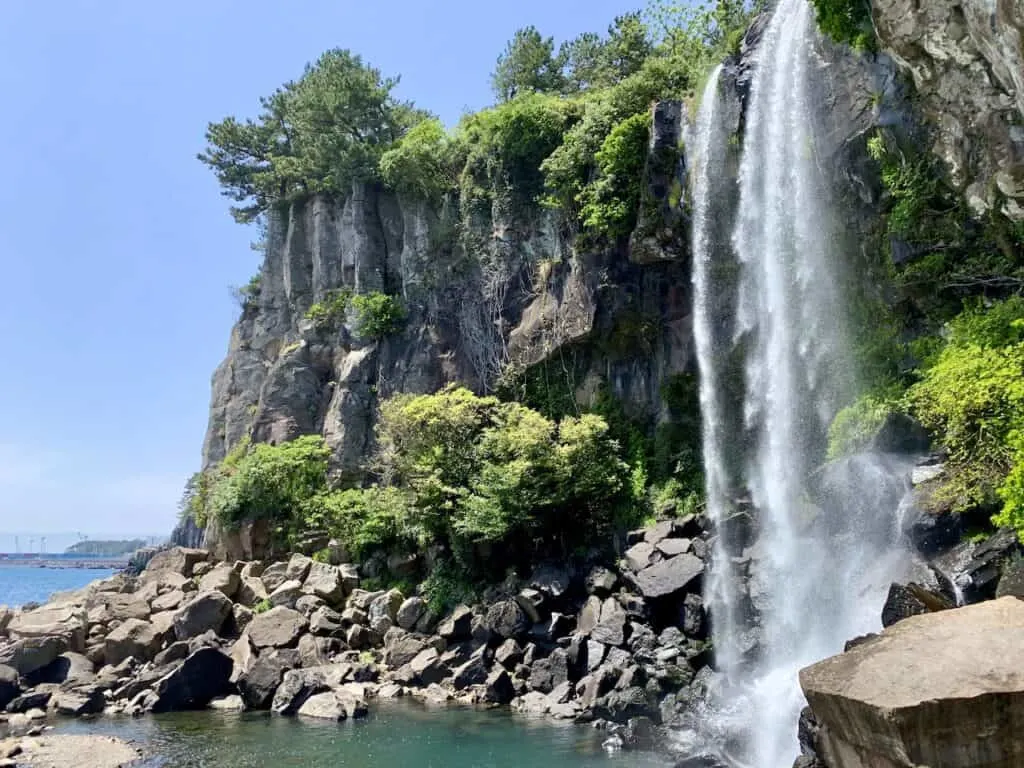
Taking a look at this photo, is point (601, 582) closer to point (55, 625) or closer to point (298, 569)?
point (298, 569)

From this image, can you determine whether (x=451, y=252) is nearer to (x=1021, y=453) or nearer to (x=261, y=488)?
(x=261, y=488)

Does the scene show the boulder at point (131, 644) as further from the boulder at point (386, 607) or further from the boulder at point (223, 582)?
the boulder at point (386, 607)

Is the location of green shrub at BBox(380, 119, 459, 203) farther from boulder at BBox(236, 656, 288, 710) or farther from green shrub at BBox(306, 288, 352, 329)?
boulder at BBox(236, 656, 288, 710)

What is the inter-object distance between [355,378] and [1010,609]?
2611cm

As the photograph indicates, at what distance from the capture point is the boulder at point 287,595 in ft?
75.7

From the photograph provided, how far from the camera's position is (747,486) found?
62.2ft

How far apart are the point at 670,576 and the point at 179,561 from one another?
→ 62.0 feet

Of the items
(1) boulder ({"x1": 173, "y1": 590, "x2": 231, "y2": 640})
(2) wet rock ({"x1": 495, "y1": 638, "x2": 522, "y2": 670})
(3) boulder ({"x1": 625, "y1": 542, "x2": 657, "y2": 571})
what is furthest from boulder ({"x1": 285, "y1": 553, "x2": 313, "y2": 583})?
(3) boulder ({"x1": 625, "y1": 542, "x2": 657, "y2": 571})

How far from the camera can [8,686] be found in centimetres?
1916

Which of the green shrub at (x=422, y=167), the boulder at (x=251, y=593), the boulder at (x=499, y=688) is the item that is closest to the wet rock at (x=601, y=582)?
the boulder at (x=499, y=688)

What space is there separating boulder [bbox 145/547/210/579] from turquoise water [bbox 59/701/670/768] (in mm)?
10510

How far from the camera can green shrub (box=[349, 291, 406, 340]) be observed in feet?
101

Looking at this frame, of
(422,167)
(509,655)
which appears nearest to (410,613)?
(509,655)

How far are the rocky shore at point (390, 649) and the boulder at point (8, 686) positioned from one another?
2 centimetres
